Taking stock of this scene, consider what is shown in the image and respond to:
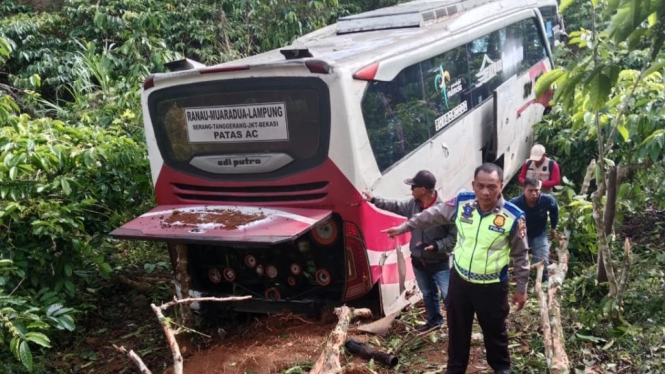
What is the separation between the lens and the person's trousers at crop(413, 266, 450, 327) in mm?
4395

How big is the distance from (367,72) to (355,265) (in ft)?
4.60

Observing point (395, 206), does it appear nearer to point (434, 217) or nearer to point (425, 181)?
point (425, 181)

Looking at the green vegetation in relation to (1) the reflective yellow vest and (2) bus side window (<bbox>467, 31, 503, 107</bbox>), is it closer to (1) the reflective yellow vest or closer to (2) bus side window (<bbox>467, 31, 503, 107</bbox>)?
(1) the reflective yellow vest

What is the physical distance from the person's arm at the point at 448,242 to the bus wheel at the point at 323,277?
2.97 feet

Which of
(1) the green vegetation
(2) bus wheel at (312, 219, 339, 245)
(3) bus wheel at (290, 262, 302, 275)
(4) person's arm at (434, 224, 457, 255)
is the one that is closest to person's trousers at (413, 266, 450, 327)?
(4) person's arm at (434, 224, 457, 255)

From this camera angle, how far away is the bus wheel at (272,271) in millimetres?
4797

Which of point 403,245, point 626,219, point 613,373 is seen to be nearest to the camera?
point 613,373

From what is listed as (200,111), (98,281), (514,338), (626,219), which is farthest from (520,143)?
(98,281)

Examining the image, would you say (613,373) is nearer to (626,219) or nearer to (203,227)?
(203,227)

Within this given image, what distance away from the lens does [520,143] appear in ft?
25.6

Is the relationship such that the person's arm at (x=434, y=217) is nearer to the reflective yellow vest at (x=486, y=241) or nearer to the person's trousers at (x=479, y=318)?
the reflective yellow vest at (x=486, y=241)

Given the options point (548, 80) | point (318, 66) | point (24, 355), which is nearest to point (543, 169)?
point (548, 80)

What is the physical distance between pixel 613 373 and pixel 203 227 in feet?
9.20

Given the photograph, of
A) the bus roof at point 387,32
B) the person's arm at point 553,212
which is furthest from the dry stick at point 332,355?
the person's arm at point 553,212
